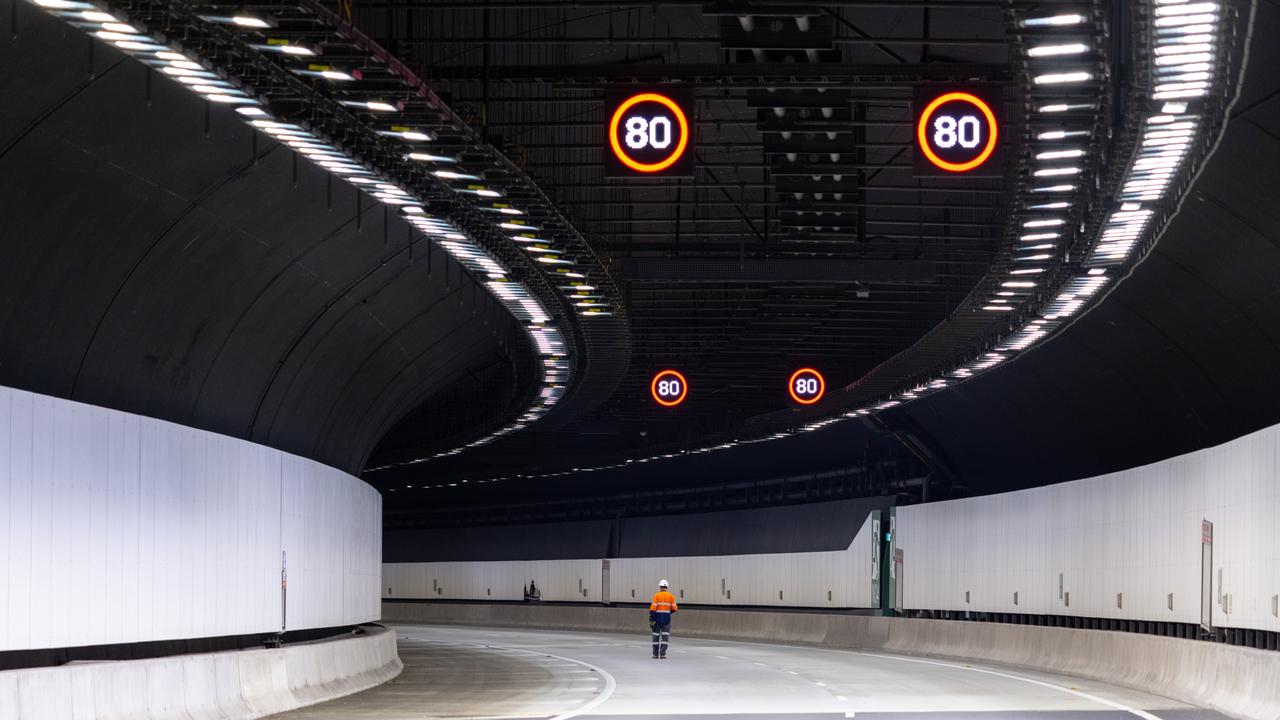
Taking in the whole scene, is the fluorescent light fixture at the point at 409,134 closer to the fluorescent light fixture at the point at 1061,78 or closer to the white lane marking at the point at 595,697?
the fluorescent light fixture at the point at 1061,78

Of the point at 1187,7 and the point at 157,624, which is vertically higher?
the point at 1187,7

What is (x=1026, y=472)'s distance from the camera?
49219 mm

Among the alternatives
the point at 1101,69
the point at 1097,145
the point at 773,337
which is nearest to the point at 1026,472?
the point at 773,337

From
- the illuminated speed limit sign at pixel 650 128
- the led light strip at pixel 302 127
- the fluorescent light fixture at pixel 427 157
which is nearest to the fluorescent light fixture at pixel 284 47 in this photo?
the led light strip at pixel 302 127

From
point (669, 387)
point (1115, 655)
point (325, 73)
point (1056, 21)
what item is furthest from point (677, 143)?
point (669, 387)

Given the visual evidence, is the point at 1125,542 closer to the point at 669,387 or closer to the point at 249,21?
the point at 669,387

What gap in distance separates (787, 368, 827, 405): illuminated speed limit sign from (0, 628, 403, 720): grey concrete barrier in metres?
15.0

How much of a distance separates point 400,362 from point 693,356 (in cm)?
1327

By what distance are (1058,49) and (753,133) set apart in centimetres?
1252

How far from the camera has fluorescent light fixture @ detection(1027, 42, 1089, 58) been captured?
16.2 meters

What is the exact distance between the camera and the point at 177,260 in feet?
70.1

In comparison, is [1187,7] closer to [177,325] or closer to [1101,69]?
[1101,69]

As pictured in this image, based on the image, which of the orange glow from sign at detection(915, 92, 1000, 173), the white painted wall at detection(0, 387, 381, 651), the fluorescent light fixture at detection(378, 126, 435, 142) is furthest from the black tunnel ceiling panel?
the white painted wall at detection(0, 387, 381, 651)

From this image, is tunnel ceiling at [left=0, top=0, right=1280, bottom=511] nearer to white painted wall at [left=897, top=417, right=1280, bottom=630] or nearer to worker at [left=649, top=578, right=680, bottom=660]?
white painted wall at [left=897, top=417, right=1280, bottom=630]
